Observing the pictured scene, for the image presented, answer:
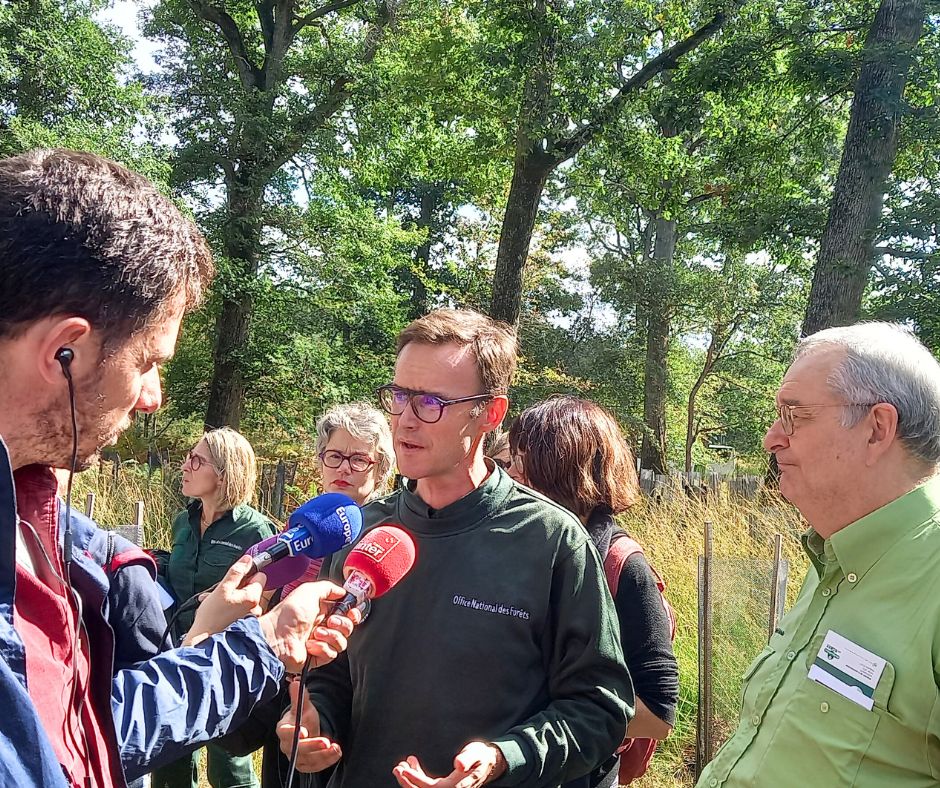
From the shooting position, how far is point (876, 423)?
2250 mm

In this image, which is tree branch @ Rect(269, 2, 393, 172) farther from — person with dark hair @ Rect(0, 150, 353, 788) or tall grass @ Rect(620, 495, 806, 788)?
person with dark hair @ Rect(0, 150, 353, 788)

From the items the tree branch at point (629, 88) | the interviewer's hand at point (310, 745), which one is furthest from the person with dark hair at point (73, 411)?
the tree branch at point (629, 88)

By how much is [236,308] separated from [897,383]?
16.5 m

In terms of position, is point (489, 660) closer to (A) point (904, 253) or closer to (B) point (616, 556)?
(B) point (616, 556)

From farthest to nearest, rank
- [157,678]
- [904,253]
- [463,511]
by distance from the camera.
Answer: [904,253]
[463,511]
[157,678]

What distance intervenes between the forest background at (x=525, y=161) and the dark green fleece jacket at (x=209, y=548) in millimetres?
3266

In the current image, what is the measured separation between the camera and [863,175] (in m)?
11.4

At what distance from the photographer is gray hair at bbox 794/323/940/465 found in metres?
2.23

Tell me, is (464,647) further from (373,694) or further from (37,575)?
(37,575)

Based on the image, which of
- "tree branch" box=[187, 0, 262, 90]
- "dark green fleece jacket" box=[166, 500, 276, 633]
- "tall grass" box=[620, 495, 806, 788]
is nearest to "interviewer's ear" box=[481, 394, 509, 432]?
"tall grass" box=[620, 495, 806, 788]

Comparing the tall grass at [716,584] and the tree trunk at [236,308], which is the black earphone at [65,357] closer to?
the tall grass at [716,584]

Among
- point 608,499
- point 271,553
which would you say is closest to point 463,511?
point 271,553

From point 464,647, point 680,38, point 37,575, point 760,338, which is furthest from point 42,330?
point 760,338

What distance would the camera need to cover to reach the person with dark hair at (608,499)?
2.88 meters
